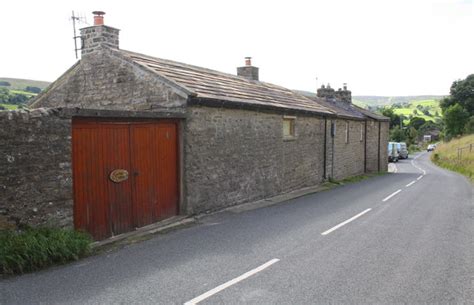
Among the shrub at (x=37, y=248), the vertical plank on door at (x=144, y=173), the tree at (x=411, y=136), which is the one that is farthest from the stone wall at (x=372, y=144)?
the tree at (x=411, y=136)

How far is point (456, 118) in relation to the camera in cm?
6488

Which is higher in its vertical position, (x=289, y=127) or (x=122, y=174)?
(x=289, y=127)

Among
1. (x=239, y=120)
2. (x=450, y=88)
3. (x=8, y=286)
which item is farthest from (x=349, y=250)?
(x=450, y=88)

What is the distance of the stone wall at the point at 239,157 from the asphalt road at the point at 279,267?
1.26 m

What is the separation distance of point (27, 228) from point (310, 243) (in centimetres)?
498

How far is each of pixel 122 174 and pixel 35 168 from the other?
76.6 inches

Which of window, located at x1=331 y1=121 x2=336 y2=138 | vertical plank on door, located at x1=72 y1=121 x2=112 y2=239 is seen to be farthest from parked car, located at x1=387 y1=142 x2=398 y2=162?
vertical plank on door, located at x1=72 y1=121 x2=112 y2=239

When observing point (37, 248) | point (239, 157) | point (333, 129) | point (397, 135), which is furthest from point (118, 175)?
point (397, 135)

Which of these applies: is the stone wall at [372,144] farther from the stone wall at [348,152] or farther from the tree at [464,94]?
the tree at [464,94]

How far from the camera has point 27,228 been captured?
6477 mm

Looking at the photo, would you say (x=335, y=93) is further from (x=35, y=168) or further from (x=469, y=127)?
(x=469, y=127)

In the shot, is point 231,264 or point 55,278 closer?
point 55,278

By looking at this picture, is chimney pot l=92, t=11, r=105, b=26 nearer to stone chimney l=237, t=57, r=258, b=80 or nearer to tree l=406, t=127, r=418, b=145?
stone chimney l=237, t=57, r=258, b=80

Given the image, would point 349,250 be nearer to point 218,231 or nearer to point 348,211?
point 218,231
